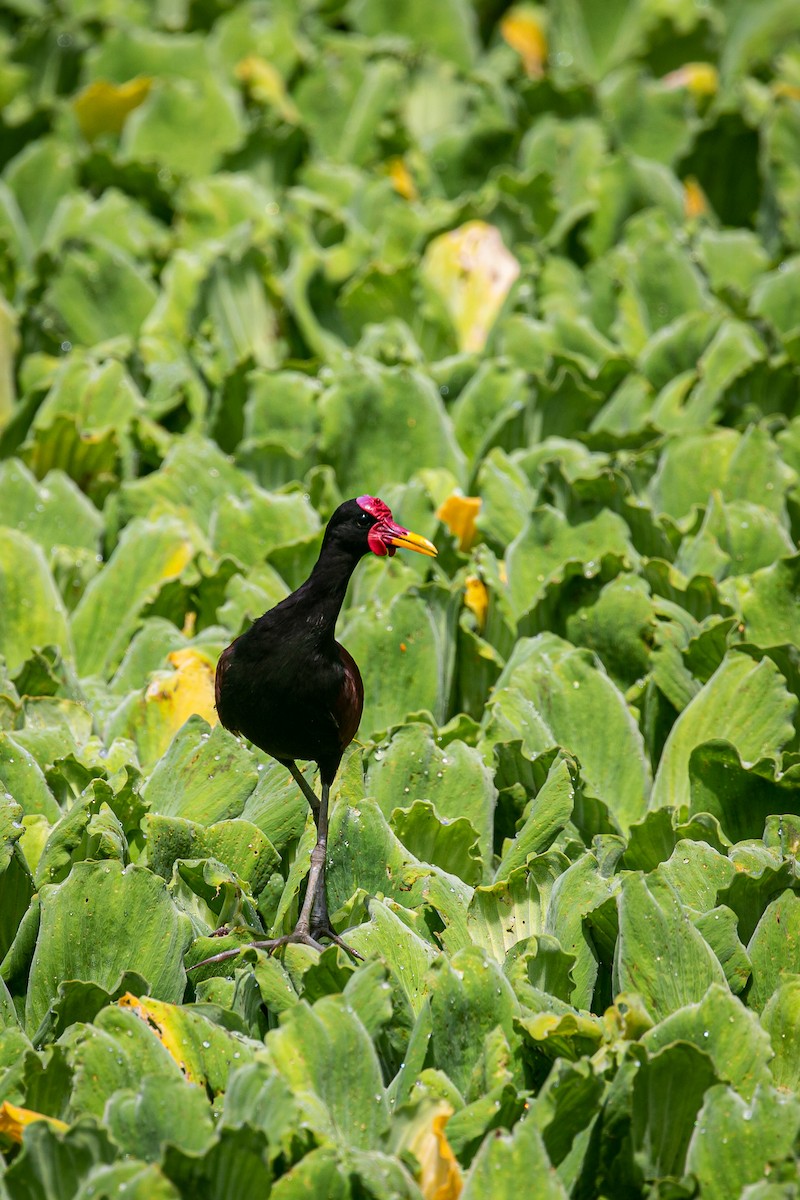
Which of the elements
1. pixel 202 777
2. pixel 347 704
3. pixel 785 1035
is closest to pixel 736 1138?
pixel 785 1035

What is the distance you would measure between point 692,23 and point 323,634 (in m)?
4.16

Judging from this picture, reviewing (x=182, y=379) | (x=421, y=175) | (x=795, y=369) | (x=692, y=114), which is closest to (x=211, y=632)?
(x=182, y=379)

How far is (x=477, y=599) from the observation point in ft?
9.83

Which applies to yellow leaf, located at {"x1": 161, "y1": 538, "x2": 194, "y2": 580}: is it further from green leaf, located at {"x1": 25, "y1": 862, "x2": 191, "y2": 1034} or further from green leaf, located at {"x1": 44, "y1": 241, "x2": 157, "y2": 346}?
green leaf, located at {"x1": 44, "y1": 241, "x2": 157, "y2": 346}

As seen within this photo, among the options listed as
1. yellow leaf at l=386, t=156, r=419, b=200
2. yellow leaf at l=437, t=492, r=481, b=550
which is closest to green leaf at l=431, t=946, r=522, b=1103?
yellow leaf at l=437, t=492, r=481, b=550

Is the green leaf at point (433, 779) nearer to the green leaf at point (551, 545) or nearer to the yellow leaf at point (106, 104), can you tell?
the green leaf at point (551, 545)

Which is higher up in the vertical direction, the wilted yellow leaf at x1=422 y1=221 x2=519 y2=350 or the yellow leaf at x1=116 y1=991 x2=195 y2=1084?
the yellow leaf at x1=116 y1=991 x2=195 y2=1084

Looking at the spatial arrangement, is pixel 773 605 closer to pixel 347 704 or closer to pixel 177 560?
pixel 347 704

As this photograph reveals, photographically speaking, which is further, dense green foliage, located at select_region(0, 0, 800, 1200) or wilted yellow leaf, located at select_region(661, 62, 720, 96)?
wilted yellow leaf, located at select_region(661, 62, 720, 96)

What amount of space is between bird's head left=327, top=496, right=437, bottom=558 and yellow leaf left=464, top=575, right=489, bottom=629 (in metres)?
0.72

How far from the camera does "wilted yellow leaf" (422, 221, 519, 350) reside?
4199mm

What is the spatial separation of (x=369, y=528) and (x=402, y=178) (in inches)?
113

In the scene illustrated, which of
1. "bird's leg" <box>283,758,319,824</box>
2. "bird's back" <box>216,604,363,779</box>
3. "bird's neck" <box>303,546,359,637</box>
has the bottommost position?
"bird's leg" <box>283,758,319,824</box>

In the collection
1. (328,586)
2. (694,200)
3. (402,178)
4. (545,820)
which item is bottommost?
(694,200)
